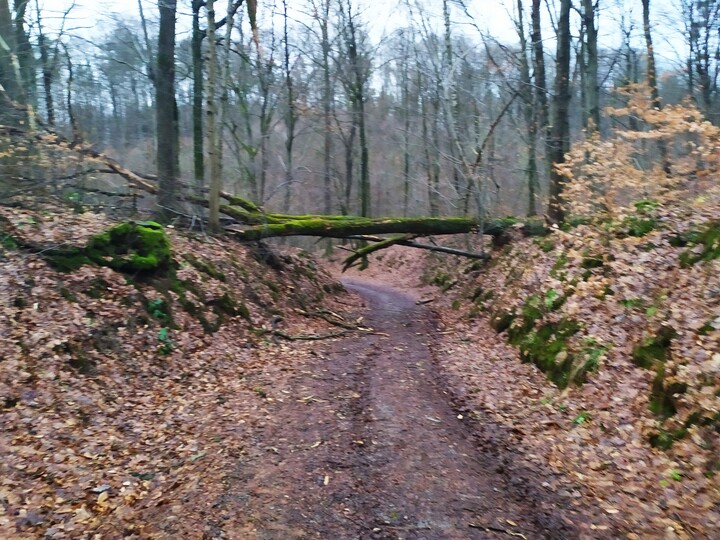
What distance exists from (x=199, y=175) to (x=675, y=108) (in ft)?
45.9

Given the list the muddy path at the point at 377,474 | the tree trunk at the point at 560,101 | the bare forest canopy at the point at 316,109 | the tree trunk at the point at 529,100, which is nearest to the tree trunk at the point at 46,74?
the bare forest canopy at the point at 316,109

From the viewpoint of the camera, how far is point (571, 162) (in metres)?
11.9

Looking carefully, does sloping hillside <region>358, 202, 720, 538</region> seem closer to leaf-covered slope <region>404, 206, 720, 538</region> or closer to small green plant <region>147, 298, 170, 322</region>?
leaf-covered slope <region>404, 206, 720, 538</region>

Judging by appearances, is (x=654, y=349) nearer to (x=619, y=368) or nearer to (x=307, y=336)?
(x=619, y=368)

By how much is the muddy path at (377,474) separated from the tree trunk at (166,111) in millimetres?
7655

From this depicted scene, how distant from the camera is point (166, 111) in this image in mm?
14969

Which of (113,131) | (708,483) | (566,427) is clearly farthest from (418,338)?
(113,131)

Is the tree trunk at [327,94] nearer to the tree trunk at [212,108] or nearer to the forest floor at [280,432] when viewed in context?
the tree trunk at [212,108]

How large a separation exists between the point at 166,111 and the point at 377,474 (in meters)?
12.3

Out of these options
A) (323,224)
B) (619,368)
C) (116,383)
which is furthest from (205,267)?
(619,368)

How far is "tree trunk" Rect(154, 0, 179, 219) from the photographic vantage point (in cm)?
1470

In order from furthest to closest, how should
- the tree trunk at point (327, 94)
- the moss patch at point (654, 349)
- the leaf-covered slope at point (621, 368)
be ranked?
the tree trunk at point (327, 94) → the moss patch at point (654, 349) → the leaf-covered slope at point (621, 368)

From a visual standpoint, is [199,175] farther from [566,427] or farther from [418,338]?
[566,427]

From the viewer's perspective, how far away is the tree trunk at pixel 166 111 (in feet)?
48.2
